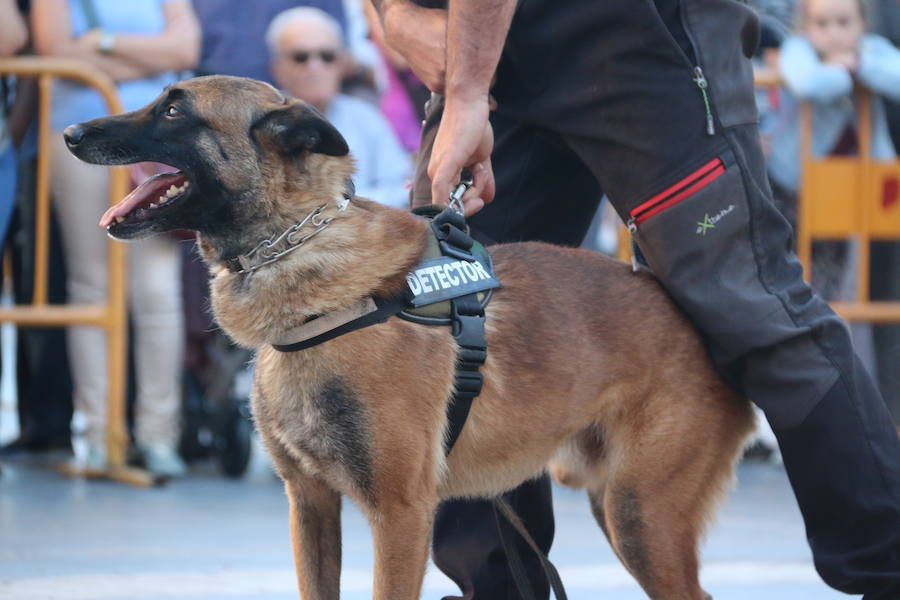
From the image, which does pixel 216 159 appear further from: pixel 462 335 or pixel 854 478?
pixel 854 478

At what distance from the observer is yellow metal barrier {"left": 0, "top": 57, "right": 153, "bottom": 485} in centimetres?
566

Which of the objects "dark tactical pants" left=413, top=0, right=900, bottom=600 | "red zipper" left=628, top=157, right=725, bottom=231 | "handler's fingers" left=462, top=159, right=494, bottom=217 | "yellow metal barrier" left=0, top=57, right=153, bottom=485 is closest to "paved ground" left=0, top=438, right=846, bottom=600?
"yellow metal barrier" left=0, top=57, right=153, bottom=485

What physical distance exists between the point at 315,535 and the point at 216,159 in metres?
0.85

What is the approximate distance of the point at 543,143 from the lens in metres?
3.35

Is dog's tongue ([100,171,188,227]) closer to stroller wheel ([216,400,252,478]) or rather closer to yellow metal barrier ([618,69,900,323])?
stroller wheel ([216,400,252,478])

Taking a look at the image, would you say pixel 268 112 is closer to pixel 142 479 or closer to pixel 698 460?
pixel 698 460

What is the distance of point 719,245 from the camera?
307 centimetres

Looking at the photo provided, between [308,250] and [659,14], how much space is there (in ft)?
3.14

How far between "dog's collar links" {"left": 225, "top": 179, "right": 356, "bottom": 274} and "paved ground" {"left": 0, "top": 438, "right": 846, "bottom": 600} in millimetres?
1545

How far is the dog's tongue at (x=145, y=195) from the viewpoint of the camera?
9.63 ft

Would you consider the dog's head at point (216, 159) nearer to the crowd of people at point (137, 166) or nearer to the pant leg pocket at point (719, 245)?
the pant leg pocket at point (719, 245)

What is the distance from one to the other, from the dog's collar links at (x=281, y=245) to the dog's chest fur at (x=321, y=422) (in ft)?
0.64

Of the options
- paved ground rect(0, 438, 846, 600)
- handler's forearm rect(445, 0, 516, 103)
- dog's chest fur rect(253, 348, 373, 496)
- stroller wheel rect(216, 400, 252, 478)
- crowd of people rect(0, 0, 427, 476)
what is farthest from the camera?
stroller wheel rect(216, 400, 252, 478)

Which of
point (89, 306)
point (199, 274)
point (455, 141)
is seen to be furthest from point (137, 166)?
point (455, 141)
